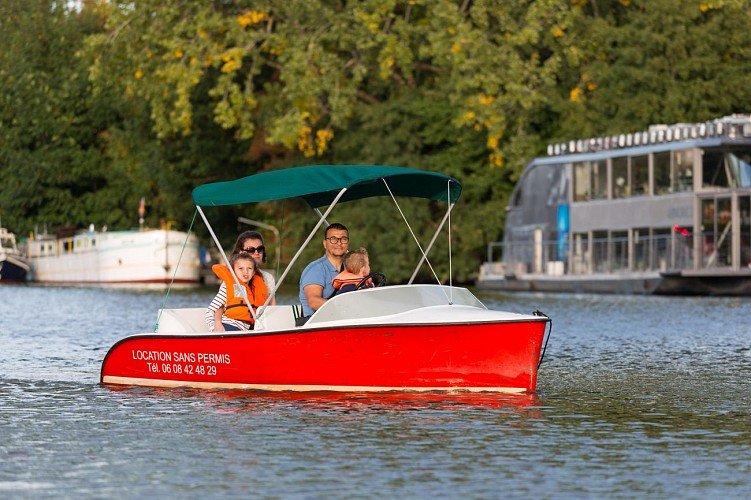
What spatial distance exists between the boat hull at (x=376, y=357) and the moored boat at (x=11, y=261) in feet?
204

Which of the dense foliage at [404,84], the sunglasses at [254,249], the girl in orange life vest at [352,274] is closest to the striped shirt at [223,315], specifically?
the sunglasses at [254,249]

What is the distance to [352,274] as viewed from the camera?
18750mm

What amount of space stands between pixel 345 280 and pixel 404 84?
4710cm

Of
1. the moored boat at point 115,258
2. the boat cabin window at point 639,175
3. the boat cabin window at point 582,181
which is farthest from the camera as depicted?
the moored boat at point 115,258

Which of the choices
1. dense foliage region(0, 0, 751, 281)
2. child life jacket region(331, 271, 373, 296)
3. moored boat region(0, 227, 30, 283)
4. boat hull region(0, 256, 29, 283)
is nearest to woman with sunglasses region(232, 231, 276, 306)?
child life jacket region(331, 271, 373, 296)

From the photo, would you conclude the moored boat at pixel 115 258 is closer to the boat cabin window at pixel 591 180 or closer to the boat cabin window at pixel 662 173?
the boat cabin window at pixel 591 180

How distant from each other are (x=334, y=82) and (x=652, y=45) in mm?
10845

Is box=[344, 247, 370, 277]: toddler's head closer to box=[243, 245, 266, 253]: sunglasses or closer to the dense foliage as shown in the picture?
box=[243, 245, 266, 253]: sunglasses

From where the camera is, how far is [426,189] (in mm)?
20938

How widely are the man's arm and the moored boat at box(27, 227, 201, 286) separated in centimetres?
5299

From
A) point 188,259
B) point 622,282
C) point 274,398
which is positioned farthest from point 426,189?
point 188,259

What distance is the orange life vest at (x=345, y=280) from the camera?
18.7 metres

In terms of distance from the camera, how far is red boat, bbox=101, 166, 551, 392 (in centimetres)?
1772

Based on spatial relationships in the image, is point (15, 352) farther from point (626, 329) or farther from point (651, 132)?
point (651, 132)
